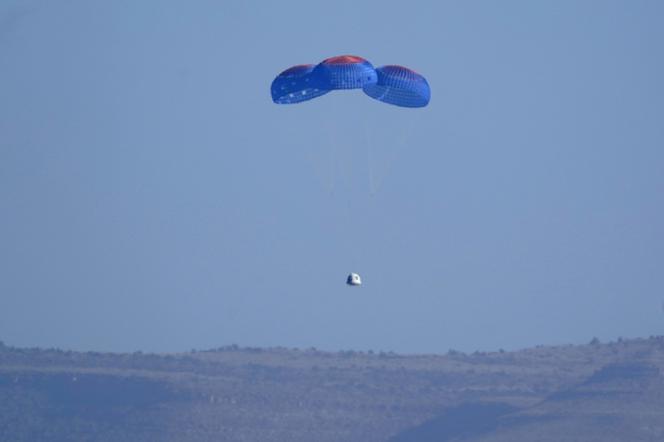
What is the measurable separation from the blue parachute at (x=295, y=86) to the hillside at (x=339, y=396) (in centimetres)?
4284

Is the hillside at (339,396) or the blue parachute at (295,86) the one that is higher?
the blue parachute at (295,86)

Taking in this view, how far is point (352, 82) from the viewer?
72.4m

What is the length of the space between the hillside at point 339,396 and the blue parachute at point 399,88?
40747 mm

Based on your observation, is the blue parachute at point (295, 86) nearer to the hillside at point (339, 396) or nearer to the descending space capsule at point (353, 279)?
the descending space capsule at point (353, 279)

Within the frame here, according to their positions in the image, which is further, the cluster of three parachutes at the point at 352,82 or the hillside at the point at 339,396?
the hillside at the point at 339,396

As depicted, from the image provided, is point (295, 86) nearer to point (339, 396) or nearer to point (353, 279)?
point (353, 279)

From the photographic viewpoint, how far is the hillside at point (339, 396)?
119562 millimetres

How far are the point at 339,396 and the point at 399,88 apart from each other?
57.5 meters

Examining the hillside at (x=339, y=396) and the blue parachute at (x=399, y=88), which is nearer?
the blue parachute at (x=399, y=88)

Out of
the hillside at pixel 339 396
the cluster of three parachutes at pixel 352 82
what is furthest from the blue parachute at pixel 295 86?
the hillside at pixel 339 396

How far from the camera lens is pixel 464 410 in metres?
128

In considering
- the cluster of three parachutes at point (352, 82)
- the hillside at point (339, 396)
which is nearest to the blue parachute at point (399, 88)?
the cluster of three parachutes at point (352, 82)

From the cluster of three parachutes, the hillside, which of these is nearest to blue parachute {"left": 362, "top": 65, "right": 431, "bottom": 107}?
the cluster of three parachutes

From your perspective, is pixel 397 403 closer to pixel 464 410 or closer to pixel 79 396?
pixel 464 410
